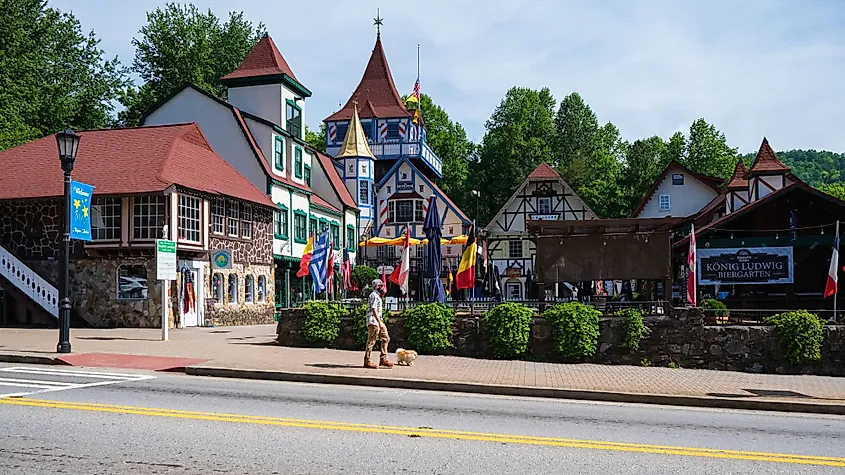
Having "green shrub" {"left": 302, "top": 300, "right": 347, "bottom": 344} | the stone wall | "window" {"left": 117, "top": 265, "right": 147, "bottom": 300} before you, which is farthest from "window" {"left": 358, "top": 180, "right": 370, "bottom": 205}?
the stone wall

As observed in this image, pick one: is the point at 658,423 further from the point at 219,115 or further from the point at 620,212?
the point at 620,212

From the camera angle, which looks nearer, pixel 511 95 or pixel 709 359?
pixel 709 359

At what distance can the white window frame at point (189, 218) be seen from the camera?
83.0ft

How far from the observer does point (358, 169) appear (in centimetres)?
4994

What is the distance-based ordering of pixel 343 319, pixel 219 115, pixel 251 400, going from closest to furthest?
pixel 251 400
pixel 343 319
pixel 219 115

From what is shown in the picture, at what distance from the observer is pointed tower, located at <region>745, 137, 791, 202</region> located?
39344 mm

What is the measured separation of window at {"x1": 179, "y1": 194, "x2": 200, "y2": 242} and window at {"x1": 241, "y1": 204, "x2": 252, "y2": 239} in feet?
11.6

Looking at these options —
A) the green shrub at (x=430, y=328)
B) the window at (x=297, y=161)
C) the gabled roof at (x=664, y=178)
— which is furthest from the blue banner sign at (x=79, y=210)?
the gabled roof at (x=664, y=178)

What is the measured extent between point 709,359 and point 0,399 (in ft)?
46.0

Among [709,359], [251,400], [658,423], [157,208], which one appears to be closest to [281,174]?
[157,208]

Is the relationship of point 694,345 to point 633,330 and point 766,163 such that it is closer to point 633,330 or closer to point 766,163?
point 633,330

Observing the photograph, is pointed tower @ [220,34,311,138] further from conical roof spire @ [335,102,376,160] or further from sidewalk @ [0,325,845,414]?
sidewalk @ [0,325,845,414]

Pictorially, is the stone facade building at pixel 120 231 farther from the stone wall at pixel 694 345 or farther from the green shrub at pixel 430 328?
the stone wall at pixel 694 345

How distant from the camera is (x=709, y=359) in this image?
57.2 ft
